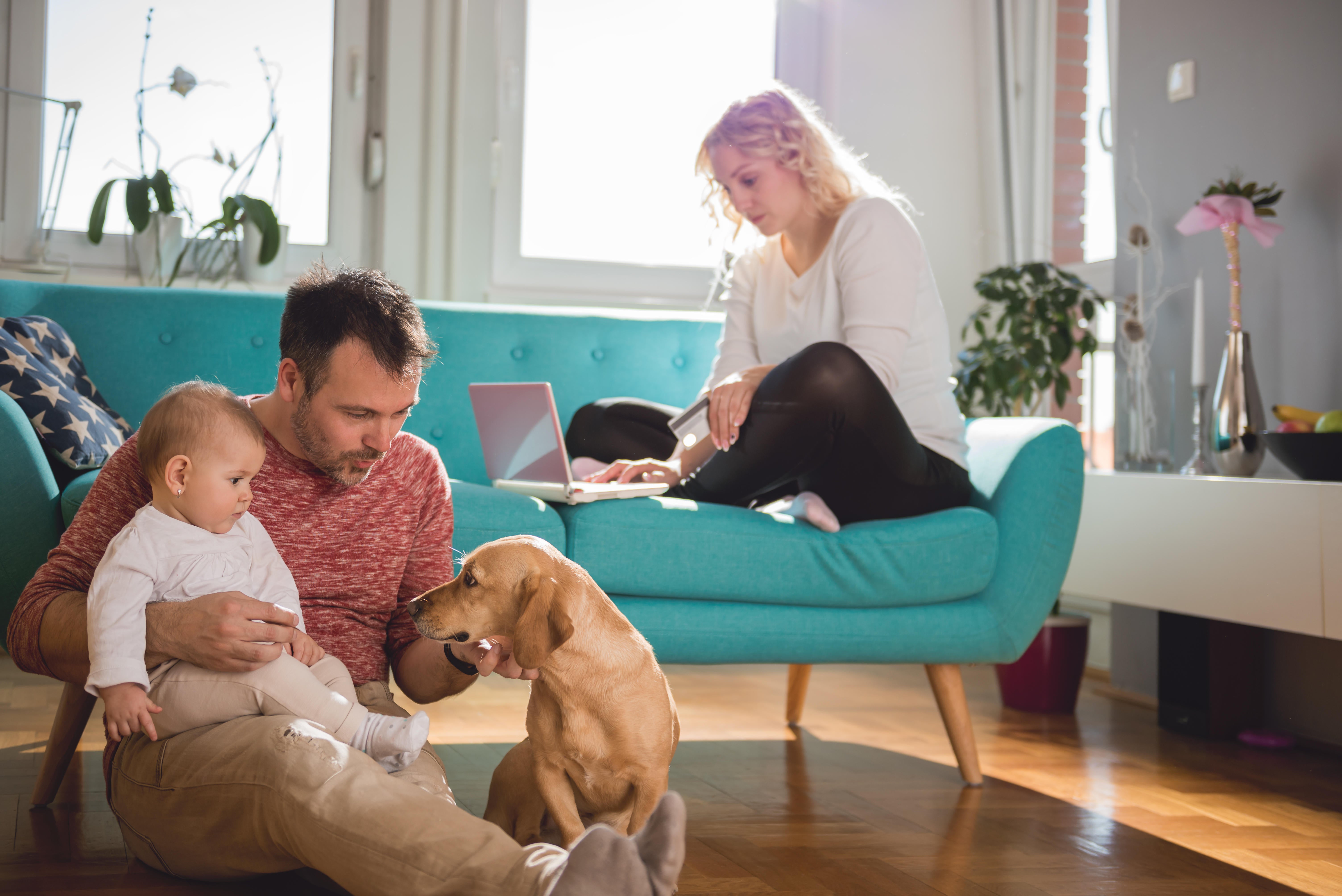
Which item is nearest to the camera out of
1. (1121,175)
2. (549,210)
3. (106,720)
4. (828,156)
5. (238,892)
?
(106,720)

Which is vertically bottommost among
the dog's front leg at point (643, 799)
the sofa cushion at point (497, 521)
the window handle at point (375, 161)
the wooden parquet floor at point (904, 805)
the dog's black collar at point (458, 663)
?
the wooden parquet floor at point (904, 805)

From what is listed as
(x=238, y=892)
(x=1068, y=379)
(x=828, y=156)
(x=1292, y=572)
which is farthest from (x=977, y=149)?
(x=238, y=892)

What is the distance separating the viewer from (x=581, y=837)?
3.14ft

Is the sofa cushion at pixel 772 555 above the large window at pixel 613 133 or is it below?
below

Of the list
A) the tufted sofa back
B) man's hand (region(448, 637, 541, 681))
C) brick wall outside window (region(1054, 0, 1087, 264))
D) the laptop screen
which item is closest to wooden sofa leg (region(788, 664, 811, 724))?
the tufted sofa back

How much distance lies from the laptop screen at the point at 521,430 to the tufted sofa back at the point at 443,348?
1.59 ft

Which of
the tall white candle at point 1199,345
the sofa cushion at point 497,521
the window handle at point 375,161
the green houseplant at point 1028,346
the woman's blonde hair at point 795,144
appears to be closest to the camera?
the sofa cushion at point 497,521

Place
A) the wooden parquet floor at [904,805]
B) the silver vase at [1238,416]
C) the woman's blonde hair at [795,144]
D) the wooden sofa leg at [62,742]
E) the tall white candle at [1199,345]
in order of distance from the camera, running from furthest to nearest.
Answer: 1. the tall white candle at [1199,345]
2. the silver vase at [1238,416]
3. the woman's blonde hair at [795,144]
4. the wooden sofa leg at [62,742]
5. the wooden parquet floor at [904,805]

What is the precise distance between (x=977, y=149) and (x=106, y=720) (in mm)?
3593

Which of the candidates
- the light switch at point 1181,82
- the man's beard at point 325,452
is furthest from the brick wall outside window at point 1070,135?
the man's beard at point 325,452

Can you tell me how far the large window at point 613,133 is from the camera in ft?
11.8

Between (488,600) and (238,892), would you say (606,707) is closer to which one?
(488,600)

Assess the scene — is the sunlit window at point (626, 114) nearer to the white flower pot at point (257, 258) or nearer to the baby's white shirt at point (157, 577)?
the white flower pot at point (257, 258)

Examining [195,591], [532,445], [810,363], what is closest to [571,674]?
[195,591]
